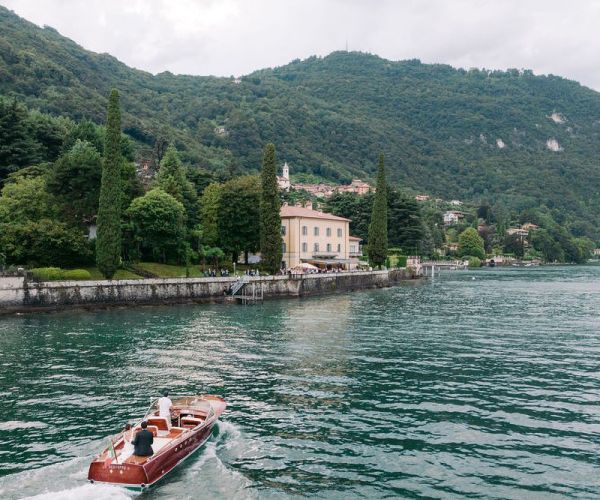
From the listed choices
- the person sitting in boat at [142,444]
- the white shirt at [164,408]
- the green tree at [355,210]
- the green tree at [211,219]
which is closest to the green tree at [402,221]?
the green tree at [355,210]

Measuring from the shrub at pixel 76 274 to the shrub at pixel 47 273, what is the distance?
0.63 metres

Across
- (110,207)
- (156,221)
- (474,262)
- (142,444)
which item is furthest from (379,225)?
(474,262)

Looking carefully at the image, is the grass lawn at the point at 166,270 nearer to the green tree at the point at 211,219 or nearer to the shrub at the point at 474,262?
the green tree at the point at 211,219

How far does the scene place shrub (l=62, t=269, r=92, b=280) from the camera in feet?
182

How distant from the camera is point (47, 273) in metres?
54.2

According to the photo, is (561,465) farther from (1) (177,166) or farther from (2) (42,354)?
(1) (177,166)

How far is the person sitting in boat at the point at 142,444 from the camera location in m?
16.5

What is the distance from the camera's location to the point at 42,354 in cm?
3281

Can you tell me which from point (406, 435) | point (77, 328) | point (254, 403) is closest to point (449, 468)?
point (406, 435)

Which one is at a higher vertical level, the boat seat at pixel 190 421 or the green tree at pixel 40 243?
the green tree at pixel 40 243

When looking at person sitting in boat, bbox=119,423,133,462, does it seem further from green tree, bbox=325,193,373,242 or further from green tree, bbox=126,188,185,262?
green tree, bbox=325,193,373,242

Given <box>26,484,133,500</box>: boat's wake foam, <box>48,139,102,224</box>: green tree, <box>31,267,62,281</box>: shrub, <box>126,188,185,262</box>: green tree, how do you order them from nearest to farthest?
<box>26,484,133,500</box>: boat's wake foam → <box>31,267,62,281</box>: shrub → <box>48,139,102,224</box>: green tree → <box>126,188,185,262</box>: green tree

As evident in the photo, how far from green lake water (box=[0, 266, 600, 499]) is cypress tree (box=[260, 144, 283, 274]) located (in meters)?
25.6

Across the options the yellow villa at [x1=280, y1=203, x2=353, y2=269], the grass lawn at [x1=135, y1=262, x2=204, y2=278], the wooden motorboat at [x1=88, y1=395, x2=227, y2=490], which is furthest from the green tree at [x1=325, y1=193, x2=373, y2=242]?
the wooden motorboat at [x1=88, y1=395, x2=227, y2=490]
